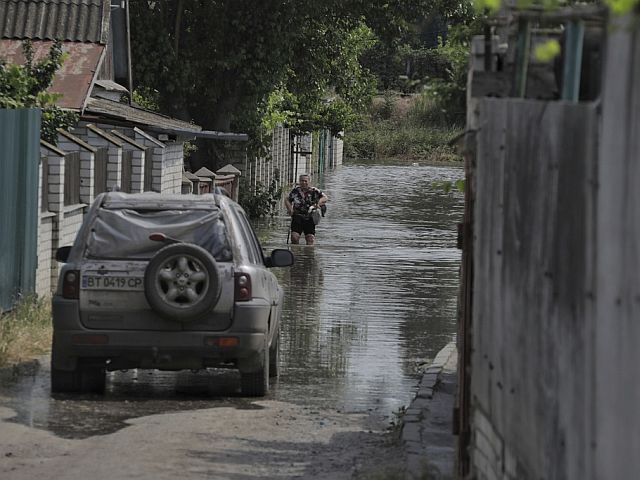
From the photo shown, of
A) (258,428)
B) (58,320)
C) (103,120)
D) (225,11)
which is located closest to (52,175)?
(103,120)

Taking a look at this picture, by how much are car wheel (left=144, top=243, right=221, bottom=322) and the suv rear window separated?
453 mm

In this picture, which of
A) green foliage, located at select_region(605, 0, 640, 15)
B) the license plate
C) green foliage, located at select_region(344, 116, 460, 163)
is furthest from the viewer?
green foliage, located at select_region(344, 116, 460, 163)

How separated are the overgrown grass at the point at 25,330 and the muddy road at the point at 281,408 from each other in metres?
0.23

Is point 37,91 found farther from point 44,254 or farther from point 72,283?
point 72,283

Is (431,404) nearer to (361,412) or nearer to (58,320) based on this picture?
(361,412)

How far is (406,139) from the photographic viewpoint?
9294cm

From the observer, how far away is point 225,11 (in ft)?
113

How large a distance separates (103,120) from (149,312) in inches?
464

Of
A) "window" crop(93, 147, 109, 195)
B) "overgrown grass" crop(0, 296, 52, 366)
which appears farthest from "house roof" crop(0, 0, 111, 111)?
"overgrown grass" crop(0, 296, 52, 366)

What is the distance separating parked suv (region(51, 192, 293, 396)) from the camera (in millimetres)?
11078

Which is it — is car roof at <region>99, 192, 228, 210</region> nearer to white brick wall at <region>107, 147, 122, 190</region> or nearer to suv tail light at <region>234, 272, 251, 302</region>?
suv tail light at <region>234, 272, 251, 302</region>

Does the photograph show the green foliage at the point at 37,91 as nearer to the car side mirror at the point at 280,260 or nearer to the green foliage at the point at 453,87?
the car side mirror at the point at 280,260

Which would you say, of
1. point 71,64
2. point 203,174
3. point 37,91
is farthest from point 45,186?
point 203,174

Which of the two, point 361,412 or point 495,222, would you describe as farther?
point 361,412
